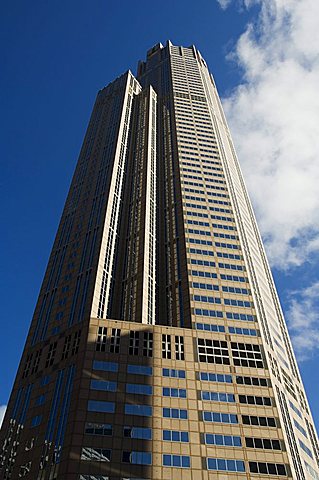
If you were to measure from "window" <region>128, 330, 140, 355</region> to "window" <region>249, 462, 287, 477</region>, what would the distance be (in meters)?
27.6

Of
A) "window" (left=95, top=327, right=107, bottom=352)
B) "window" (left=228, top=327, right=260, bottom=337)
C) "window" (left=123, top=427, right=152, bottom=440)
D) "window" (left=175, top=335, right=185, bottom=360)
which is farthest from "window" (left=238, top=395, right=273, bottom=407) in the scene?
"window" (left=95, top=327, right=107, bottom=352)

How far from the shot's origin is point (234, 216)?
4594 inches

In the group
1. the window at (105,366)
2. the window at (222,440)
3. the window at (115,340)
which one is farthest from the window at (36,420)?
the window at (222,440)

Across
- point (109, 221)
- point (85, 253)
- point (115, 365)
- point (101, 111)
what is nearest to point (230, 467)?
point (115, 365)

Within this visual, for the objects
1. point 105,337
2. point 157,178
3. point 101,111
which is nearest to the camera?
point 105,337

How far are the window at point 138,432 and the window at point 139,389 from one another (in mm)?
6340

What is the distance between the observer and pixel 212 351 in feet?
273

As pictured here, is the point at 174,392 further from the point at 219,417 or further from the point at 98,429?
the point at 98,429

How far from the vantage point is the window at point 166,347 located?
8086 cm

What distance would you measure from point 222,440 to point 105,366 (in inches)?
939

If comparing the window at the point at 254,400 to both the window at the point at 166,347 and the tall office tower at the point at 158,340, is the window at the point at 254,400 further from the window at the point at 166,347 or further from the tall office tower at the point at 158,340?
the window at the point at 166,347

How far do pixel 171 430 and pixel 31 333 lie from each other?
140 ft

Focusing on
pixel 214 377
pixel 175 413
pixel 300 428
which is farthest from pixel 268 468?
pixel 300 428

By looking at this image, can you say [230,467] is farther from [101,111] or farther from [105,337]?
[101,111]
